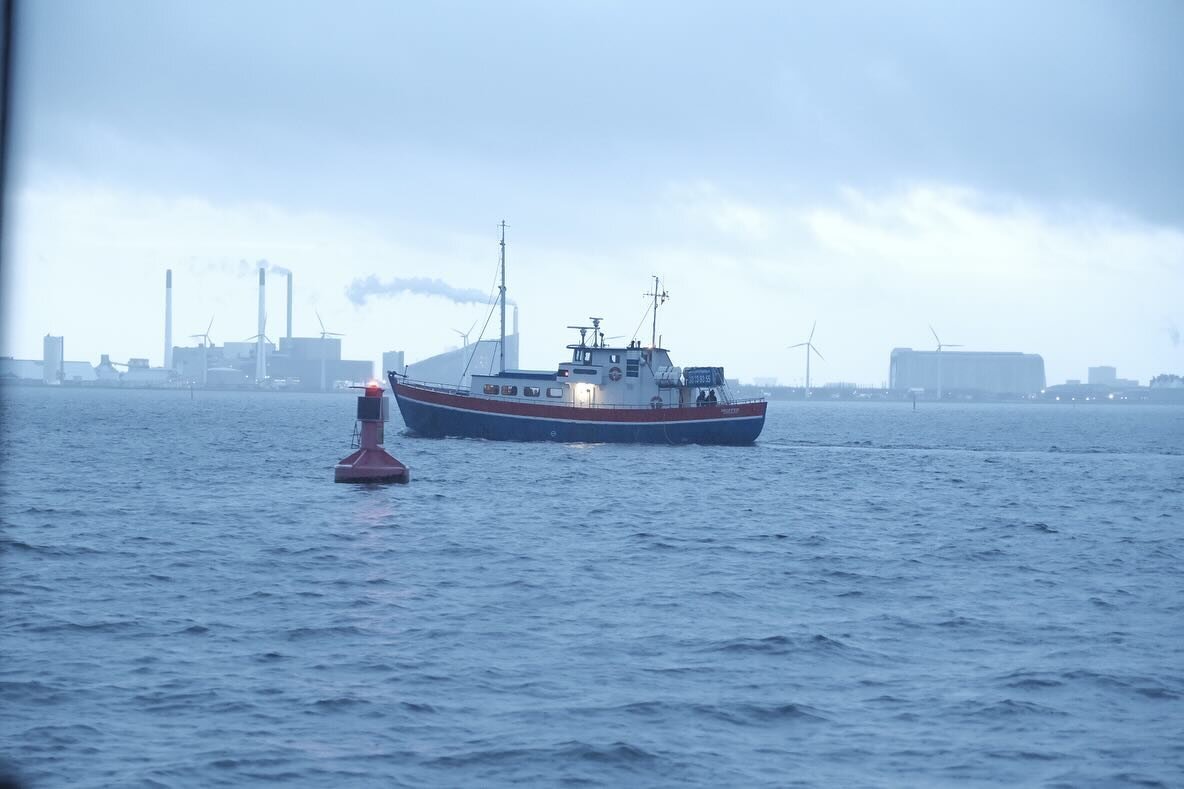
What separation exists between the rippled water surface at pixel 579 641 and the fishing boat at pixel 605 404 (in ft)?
87.0

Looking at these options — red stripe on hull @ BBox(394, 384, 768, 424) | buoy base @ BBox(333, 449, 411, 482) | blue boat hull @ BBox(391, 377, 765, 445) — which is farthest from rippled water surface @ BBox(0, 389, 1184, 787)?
blue boat hull @ BBox(391, 377, 765, 445)

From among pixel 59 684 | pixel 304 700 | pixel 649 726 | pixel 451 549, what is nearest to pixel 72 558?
pixel 451 549

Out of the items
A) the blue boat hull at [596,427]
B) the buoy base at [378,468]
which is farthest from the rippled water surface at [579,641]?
the blue boat hull at [596,427]

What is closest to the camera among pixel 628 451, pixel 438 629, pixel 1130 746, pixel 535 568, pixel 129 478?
pixel 1130 746

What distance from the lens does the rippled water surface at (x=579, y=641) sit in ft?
44.5

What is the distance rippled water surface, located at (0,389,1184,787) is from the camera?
1357 centimetres

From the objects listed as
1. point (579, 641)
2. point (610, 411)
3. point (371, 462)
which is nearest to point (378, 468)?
point (371, 462)

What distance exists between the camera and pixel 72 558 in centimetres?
2725

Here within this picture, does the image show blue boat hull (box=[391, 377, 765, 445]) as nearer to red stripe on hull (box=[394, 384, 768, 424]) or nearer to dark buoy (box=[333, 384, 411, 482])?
red stripe on hull (box=[394, 384, 768, 424])

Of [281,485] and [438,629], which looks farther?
Answer: [281,485]

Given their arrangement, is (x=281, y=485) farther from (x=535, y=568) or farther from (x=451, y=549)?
(x=535, y=568)

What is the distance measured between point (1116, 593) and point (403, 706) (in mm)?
16313

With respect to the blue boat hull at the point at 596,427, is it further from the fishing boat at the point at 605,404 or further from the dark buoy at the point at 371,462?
the dark buoy at the point at 371,462

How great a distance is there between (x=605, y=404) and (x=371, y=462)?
27.6 m
